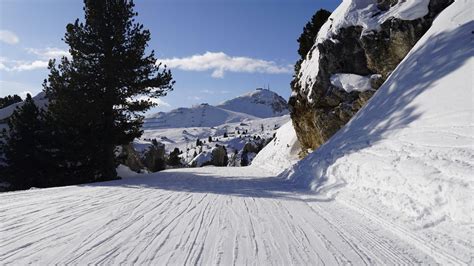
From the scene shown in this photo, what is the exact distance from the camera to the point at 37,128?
24.5 metres

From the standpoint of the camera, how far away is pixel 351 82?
64.2 feet

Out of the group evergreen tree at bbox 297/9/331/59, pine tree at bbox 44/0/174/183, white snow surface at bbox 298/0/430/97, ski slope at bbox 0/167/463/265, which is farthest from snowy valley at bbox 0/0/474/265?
evergreen tree at bbox 297/9/331/59

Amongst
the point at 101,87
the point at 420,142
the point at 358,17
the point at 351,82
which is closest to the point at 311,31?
the point at 358,17

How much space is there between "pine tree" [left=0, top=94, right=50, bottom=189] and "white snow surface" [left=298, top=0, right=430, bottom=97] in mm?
17649

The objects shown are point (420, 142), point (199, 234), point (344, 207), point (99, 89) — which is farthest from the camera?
point (99, 89)

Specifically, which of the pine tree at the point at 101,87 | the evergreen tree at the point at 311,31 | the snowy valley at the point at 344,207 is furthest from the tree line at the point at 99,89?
Result: the evergreen tree at the point at 311,31

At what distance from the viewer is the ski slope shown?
430 centimetres

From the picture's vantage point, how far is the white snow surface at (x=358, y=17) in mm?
16484

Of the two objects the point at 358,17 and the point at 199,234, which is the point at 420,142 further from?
the point at 358,17

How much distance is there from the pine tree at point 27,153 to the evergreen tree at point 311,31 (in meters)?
20.7

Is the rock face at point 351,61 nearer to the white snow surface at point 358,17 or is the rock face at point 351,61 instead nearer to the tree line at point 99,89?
the white snow surface at point 358,17

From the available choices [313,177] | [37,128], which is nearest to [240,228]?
[313,177]

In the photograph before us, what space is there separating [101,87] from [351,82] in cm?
1370

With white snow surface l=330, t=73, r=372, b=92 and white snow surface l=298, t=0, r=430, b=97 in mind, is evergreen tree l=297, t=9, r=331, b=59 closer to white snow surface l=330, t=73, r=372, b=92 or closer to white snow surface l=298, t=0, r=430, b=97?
white snow surface l=298, t=0, r=430, b=97
